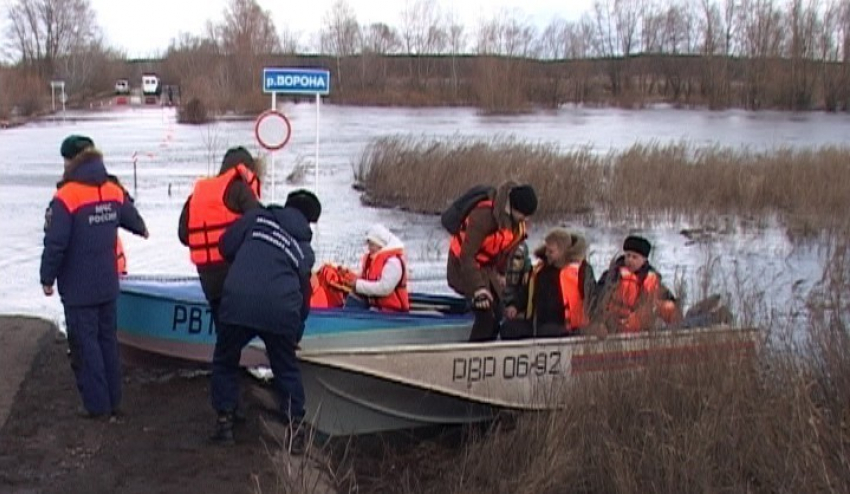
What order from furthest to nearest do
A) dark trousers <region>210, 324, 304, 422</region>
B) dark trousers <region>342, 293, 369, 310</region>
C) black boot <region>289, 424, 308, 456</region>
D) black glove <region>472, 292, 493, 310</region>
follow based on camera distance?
dark trousers <region>342, 293, 369, 310</region> < black glove <region>472, 292, 493, 310</region> < dark trousers <region>210, 324, 304, 422</region> < black boot <region>289, 424, 308, 456</region>

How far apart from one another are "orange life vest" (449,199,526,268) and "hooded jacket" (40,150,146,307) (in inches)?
96.3

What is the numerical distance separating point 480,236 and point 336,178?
2094 cm

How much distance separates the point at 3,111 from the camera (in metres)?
64.1

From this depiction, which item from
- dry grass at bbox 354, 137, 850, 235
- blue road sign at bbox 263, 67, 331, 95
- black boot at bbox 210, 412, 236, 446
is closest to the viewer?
black boot at bbox 210, 412, 236, 446

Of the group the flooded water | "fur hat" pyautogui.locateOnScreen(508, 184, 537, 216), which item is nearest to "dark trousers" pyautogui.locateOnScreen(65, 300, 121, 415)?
"fur hat" pyautogui.locateOnScreen(508, 184, 537, 216)

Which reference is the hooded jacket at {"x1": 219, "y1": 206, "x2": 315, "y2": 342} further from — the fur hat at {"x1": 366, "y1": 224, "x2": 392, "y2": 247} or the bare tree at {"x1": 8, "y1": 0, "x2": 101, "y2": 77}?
the bare tree at {"x1": 8, "y1": 0, "x2": 101, "y2": 77}

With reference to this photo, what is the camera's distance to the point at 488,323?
8219 mm

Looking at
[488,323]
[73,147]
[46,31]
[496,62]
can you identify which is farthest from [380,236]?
[46,31]

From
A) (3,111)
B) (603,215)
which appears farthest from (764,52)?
(603,215)

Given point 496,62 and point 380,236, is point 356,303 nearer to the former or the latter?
point 380,236

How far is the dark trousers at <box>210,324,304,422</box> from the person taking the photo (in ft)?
21.9

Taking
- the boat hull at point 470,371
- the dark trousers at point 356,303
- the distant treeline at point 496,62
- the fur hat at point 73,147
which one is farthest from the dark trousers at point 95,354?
the distant treeline at point 496,62

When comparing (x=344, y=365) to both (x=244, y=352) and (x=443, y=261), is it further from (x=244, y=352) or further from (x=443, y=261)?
(x=443, y=261)

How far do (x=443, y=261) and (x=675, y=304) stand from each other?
8826 mm
